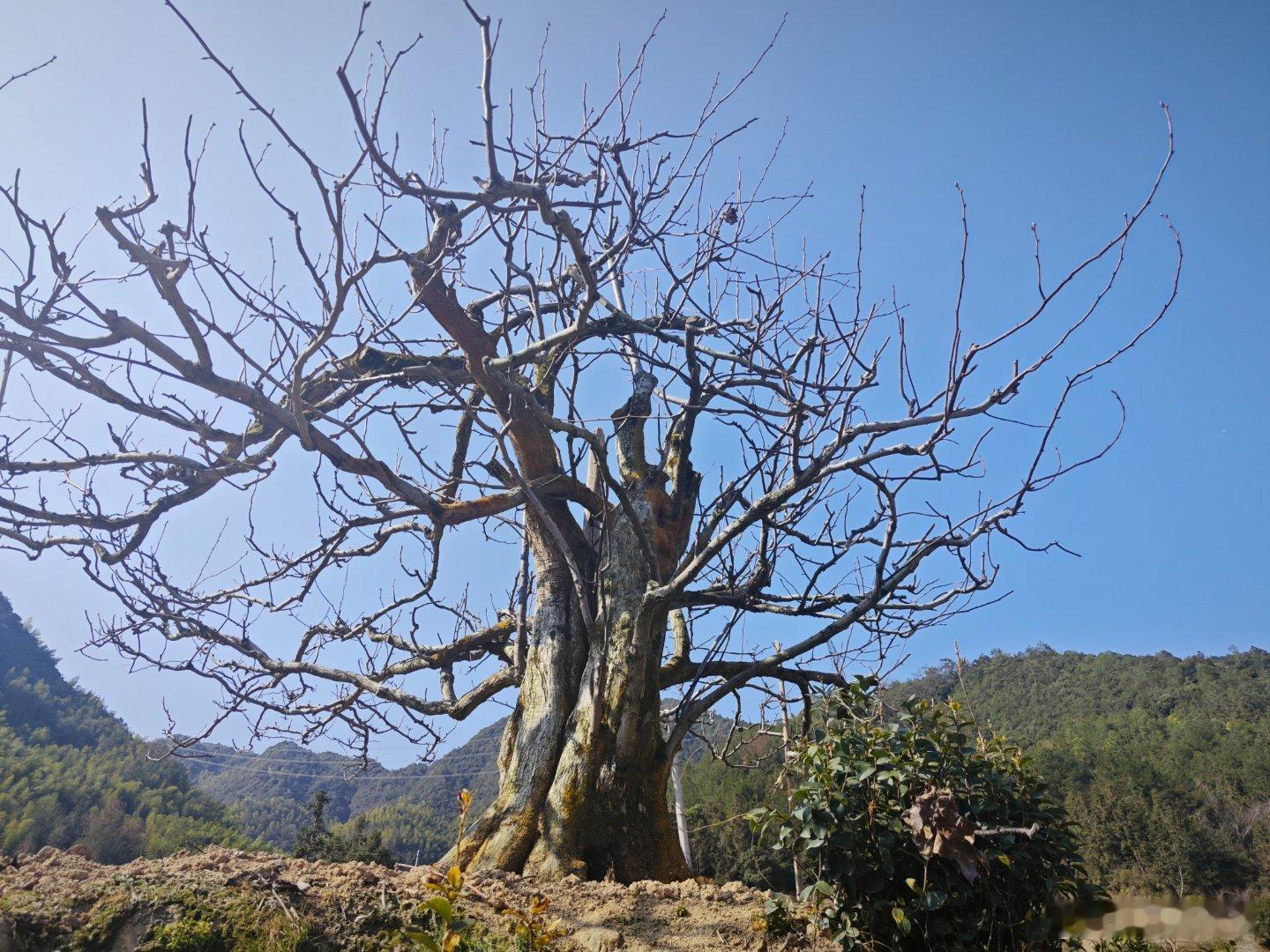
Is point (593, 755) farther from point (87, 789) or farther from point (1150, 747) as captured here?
point (1150, 747)

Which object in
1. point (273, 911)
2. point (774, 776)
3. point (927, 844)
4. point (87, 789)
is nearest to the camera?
point (927, 844)

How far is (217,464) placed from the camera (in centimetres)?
439

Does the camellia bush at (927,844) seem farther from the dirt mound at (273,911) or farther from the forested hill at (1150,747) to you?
the forested hill at (1150,747)

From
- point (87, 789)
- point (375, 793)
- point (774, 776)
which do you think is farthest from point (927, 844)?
point (375, 793)

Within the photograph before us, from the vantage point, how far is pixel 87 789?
61.1ft

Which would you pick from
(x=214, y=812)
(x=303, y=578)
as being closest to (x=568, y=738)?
(x=303, y=578)

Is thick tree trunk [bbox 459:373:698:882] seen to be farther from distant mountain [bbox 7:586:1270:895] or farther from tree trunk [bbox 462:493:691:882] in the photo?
distant mountain [bbox 7:586:1270:895]

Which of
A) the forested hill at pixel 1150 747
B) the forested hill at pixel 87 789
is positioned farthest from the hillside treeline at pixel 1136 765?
the forested hill at pixel 87 789

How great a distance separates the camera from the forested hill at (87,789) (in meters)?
16.5

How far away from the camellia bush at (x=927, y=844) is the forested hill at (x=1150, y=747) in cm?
944

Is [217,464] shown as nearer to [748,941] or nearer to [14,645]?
[748,941]

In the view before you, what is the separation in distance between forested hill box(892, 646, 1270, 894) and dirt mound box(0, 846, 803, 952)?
964cm

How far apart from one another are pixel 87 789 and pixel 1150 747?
28.1 m

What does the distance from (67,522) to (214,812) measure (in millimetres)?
18199
